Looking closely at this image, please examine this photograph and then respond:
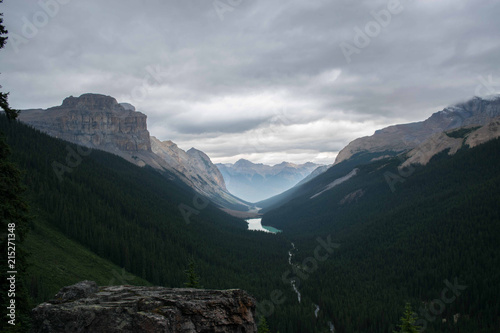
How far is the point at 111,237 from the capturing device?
78.3m

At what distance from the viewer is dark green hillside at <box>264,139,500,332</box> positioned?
6631 centimetres

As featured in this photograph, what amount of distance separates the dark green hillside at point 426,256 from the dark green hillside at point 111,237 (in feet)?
72.4

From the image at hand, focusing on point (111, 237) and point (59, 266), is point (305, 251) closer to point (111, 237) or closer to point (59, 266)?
point (111, 237)

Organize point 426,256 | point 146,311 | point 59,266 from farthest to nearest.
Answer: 1. point 426,256
2. point 59,266
3. point 146,311

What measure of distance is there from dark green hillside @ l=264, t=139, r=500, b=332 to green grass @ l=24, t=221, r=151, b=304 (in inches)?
2060

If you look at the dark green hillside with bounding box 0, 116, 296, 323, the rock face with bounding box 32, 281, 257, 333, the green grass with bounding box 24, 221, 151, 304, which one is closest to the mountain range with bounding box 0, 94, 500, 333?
the green grass with bounding box 24, 221, 151, 304

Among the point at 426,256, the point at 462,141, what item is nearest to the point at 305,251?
the point at 426,256

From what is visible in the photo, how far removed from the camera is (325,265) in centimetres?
10469

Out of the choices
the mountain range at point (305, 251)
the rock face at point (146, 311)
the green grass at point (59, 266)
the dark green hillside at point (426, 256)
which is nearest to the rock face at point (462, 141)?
the mountain range at point (305, 251)

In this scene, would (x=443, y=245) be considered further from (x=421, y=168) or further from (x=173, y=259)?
(x=421, y=168)

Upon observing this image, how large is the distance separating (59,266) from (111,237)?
91.5ft

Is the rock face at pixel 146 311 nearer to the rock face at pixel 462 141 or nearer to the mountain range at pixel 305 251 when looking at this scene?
the mountain range at pixel 305 251

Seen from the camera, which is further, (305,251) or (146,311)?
(305,251)

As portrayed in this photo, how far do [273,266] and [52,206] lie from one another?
74.3m
